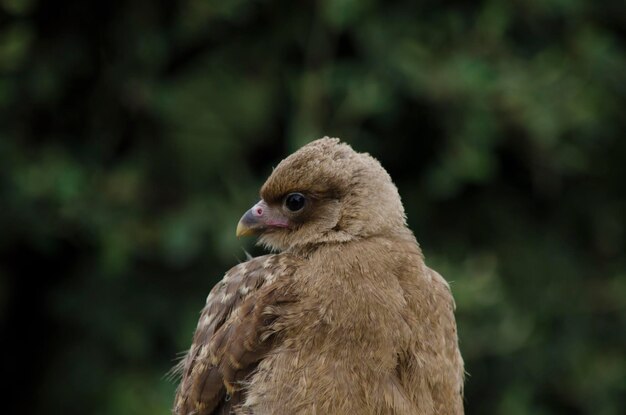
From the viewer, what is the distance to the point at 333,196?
3.92m

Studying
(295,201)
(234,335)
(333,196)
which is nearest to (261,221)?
(295,201)

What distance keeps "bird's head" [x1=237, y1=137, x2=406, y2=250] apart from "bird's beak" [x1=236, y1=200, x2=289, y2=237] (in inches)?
0.6

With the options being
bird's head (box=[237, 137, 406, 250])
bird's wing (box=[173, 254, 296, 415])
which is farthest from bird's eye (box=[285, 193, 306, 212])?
bird's wing (box=[173, 254, 296, 415])

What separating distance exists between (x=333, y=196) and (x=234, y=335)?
2.09ft

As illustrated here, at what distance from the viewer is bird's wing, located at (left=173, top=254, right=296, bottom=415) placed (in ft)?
12.1

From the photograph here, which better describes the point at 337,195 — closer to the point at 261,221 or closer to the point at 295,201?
the point at 295,201

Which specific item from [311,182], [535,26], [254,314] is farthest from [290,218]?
[535,26]

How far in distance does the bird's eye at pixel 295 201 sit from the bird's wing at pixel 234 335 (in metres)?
0.20

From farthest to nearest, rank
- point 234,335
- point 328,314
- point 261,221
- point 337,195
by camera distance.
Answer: point 261,221 < point 337,195 < point 234,335 < point 328,314

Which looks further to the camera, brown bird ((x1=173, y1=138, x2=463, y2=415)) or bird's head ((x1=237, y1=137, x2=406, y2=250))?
bird's head ((x1=237, y1=137, x2=406, y2=250))

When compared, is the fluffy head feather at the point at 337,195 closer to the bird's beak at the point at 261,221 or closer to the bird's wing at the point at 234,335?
the bird's beak at the point at 261,221

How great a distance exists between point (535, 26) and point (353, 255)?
3.79 m

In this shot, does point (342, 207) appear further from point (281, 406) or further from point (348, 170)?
point (281, 406)

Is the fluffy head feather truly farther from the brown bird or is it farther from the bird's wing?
the bird's wing
